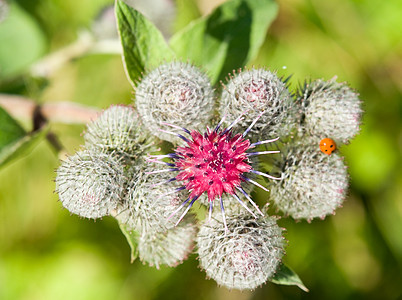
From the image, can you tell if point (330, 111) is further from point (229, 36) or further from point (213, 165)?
point (229, 36)

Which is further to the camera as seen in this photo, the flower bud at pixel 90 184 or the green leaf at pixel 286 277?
the green leaf at pixel 286 277

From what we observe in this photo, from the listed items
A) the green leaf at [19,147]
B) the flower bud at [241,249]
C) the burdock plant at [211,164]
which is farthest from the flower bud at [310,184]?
the green leaf at [19,147]

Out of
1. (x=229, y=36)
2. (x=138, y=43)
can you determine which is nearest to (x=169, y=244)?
(x=138, y=43)

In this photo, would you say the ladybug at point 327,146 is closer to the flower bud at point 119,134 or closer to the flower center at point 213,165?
the flower center at point 213,165

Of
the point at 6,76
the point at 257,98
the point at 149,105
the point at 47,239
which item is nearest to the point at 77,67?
the point at 6,76

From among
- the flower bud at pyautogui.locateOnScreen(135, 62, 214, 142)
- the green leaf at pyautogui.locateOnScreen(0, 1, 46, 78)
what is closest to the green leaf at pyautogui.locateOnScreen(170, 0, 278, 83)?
the flower bud at pyautogui.locateOnScreen(135, 62, 214, 142)

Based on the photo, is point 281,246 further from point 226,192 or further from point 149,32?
point 149,32

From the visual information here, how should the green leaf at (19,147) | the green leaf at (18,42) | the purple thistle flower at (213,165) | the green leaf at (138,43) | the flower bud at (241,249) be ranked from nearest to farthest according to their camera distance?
the flower bud at (241,249), the purple thistle flower at (213,165), the green leaf at (138,43), the green leaf at (19,147), the green leaf at (18,42)
